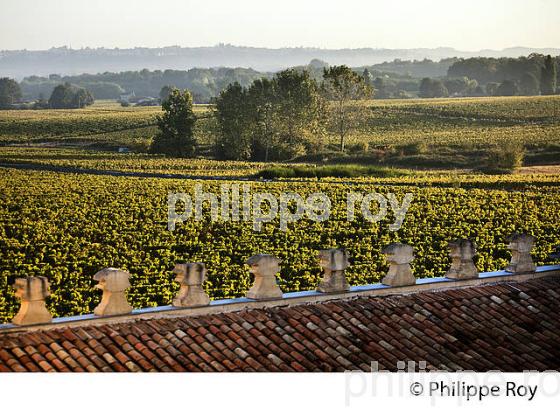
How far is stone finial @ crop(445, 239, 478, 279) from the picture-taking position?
8320 mm

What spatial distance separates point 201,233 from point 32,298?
506 inches

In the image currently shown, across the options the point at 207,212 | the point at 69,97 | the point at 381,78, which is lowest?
the point at 207,212

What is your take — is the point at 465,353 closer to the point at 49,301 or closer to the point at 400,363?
the point at 400,363

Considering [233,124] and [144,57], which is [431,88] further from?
[144,57]

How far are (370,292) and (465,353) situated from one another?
36.8 inches

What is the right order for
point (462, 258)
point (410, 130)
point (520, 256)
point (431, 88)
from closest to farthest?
point (462, 258), point (520, 256), point (410, 130), point (431, 88)

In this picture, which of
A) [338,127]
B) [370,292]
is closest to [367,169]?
[338,127]

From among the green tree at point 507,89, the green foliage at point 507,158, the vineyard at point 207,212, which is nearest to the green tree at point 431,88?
the green tree at point 507,89

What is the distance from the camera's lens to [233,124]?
4047cm

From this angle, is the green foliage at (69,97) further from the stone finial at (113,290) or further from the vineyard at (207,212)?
the stone finial at (113,290)

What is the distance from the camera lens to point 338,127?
4744 centimetres

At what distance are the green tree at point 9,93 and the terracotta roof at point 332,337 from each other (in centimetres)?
1615

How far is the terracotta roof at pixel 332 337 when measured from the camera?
Result: 636 centimetres

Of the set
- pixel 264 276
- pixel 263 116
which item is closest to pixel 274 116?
pixel 263 116
